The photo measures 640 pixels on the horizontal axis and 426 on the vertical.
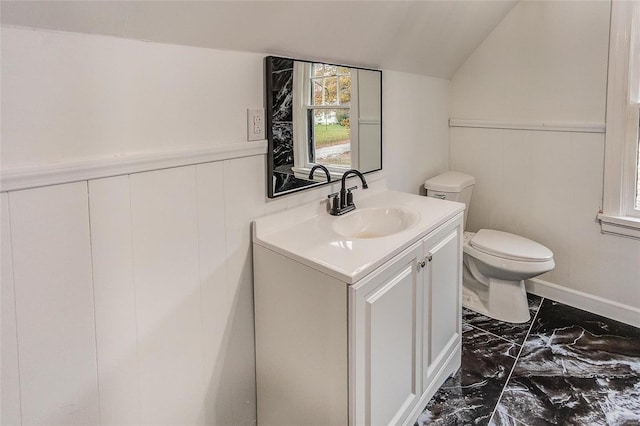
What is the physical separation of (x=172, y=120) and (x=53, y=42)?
1.15 ft

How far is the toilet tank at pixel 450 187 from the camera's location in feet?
8.56

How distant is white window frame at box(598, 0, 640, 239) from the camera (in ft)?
7.39

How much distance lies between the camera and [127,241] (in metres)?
1.22

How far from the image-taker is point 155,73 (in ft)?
4.01

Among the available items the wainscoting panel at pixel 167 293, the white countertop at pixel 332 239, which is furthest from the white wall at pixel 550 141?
the wainscoting panel at pixel 167 293

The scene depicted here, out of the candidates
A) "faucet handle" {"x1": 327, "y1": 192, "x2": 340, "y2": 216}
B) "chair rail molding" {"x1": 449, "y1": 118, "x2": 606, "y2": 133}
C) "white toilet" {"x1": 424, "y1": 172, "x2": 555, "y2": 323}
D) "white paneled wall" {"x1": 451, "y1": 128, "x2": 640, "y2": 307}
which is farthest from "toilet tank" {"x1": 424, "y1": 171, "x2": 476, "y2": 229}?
"faucet handle" {"x1": 327, "y1": 192, "x2": 340, "y2": 216}

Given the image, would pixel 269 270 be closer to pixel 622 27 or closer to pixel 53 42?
pixel 53 42

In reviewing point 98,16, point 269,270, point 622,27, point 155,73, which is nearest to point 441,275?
point 269,270

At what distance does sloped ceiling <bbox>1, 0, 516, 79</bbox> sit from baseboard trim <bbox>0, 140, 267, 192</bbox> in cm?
32

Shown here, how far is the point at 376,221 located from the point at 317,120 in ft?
1.75

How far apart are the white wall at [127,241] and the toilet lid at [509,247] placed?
1.37 metres

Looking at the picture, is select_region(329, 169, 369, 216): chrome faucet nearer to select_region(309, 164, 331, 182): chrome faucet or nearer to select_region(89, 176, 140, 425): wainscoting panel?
select_region(309, 164, 331, 182): chrome faucet

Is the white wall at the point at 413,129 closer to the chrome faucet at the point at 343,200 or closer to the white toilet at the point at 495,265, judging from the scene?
the white toilet at the point at 495,265

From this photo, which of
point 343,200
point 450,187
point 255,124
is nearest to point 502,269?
point 450,187
